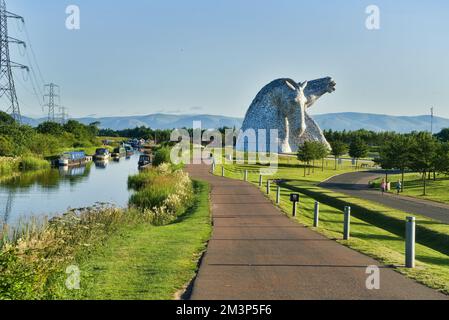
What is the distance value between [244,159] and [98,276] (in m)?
65.8

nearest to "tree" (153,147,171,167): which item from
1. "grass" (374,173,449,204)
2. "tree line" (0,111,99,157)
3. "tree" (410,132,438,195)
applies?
"tree line" (0,111,99,157)

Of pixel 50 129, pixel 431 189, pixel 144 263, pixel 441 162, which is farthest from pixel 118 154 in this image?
pixel 144 263

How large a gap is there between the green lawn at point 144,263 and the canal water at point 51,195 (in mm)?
6838

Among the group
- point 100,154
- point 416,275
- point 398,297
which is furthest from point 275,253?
point 100,154

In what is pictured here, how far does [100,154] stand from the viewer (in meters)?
88.5

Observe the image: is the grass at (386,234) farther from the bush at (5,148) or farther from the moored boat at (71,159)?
the bush at (5,148)

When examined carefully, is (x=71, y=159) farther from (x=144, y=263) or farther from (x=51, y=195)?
(x=144, y=263)

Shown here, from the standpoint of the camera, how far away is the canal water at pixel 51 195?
2695 cm

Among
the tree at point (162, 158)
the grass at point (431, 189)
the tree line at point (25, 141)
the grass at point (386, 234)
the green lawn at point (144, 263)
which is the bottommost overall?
the grass at point (431, 189)

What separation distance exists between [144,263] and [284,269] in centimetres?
298

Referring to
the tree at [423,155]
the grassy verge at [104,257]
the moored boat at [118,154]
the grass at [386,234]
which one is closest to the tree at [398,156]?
the tree at [423,155]
